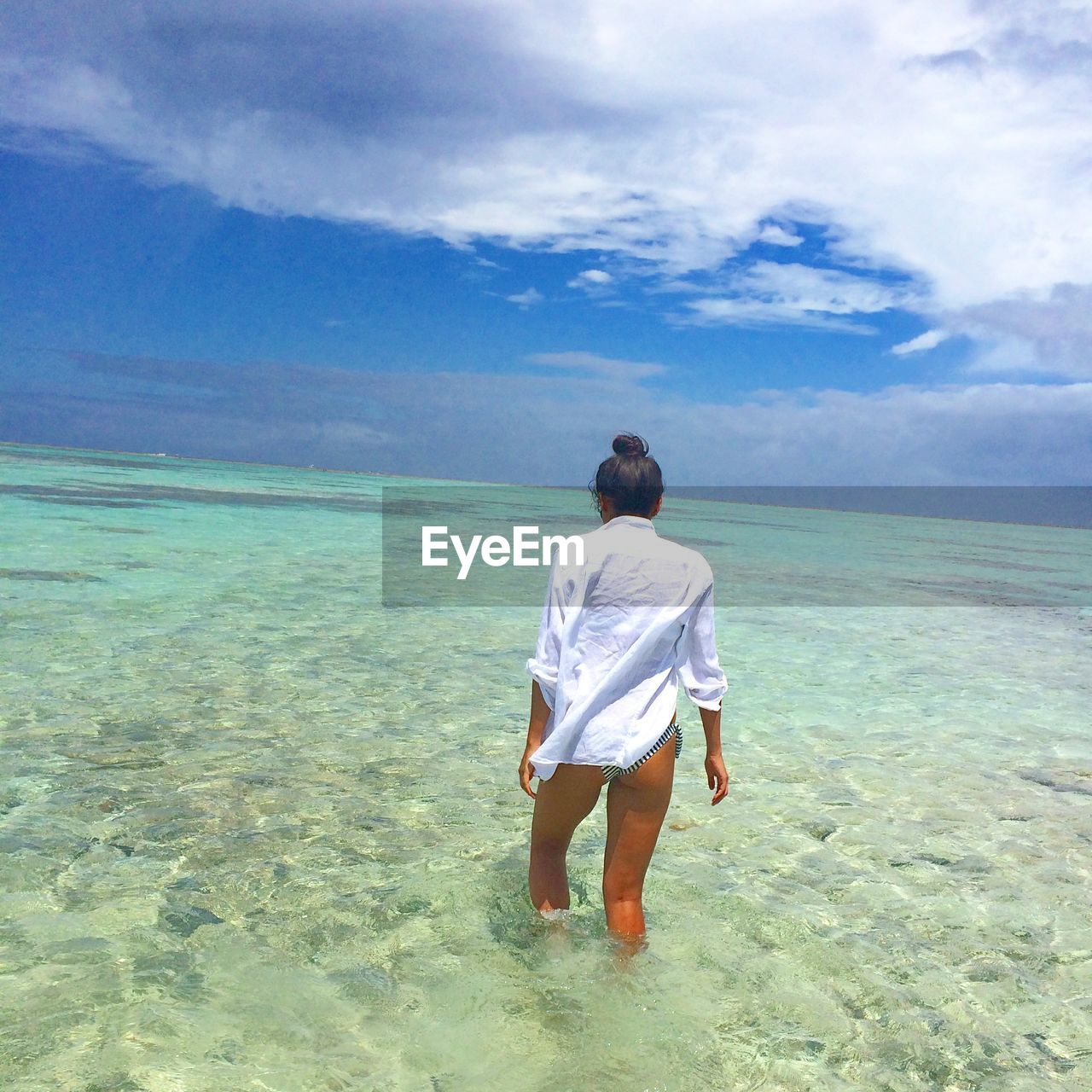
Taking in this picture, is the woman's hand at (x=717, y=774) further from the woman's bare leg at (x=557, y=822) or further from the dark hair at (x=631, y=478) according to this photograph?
the dark hair at (x=631, y=478)

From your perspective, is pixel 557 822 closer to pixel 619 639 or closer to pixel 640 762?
pixel 640 762

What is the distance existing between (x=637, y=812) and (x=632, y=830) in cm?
6

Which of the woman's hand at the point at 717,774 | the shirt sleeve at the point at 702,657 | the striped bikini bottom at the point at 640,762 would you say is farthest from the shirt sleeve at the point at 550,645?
the woman's hand at the point at 717,774

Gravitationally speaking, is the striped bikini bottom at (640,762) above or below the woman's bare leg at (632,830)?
above

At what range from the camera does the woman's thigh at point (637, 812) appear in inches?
121

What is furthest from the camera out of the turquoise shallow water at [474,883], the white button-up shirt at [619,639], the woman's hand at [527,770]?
the woman's hand at [527,770]

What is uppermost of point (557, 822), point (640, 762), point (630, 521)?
point (630, 521)

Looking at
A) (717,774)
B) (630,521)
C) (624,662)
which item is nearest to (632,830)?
(717,774)

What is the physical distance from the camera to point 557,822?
3213mm

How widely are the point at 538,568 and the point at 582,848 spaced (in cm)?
1394

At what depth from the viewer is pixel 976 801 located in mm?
5199

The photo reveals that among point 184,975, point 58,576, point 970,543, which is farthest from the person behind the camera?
point 970,543

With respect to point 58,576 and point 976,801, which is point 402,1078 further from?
point 58,576

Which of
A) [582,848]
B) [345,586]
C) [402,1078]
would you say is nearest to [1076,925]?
[582,848]
